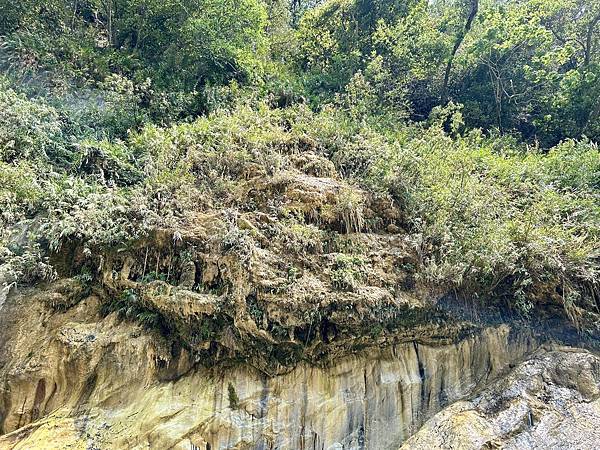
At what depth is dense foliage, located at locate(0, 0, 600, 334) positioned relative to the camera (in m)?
6.31

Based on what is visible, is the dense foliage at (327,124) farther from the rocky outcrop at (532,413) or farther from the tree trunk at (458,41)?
the rocky outcrop at (532,413)

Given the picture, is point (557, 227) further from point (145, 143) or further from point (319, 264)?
point (145, 143)

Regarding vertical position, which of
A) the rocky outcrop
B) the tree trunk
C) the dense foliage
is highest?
the tree trunk

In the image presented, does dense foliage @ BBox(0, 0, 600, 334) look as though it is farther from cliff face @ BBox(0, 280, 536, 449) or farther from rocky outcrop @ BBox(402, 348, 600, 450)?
cliff face @ BBox(0, 280, 536, 449)

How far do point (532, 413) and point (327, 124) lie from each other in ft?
20.3

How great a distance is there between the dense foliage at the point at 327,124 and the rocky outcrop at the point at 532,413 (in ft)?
3.07

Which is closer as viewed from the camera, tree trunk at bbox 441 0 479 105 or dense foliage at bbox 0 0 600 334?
dense foliage at bbox 0 0 600 334

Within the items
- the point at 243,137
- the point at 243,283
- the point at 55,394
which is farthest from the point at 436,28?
the point at 55,394

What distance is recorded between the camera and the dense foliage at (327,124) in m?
6.31

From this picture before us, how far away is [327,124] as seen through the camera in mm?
8641

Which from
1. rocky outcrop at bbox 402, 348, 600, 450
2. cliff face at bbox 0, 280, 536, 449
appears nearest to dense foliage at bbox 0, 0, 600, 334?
rocky outcrop at bbox 402, 348, 600, 450

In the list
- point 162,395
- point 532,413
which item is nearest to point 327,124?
point 162,395

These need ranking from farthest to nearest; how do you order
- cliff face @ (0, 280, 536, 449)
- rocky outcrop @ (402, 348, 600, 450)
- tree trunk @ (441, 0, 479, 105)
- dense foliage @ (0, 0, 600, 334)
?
tree trunk @ (441, 0, 479, 105) < dense foliage @ (0, 0, 600, 334) < rocky outcrop @ (402, 348, 600, 450) < cliff face @ (0, 280, 536, 449)

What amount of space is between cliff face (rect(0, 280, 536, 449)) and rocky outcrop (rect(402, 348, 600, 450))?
18.1 inches
